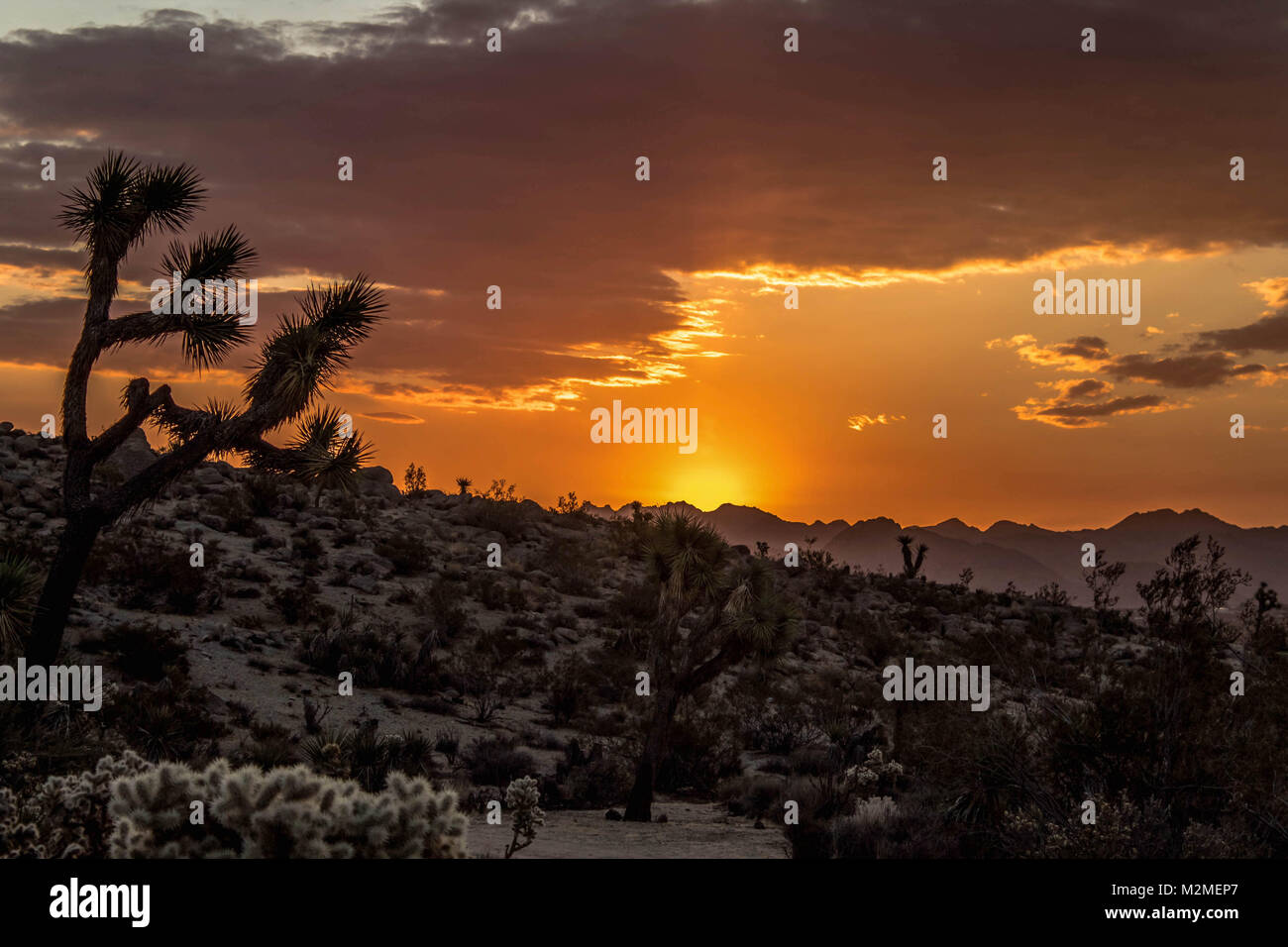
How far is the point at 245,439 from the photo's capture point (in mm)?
15773

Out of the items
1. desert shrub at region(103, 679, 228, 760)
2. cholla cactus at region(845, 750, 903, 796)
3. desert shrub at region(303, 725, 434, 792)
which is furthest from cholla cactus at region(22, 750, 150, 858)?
cholla cactus at region(845, 750, 903, 796)

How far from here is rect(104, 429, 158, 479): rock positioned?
39.1 metres

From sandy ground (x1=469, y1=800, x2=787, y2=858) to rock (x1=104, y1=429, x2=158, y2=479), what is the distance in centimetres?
2905

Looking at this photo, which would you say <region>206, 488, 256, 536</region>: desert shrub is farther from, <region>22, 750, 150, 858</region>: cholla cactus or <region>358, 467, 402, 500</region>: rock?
<region>22, 750, 150, 858</region>: cholla cactus

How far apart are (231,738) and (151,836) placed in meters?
12.3

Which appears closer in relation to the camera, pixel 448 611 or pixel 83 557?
pixel 83 557

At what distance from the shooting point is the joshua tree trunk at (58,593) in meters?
14.0

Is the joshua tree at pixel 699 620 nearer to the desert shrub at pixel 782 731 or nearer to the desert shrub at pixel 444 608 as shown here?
the desert shrub at pixel 782 731

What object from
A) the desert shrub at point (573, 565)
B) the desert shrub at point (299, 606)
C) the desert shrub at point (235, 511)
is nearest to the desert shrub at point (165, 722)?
the desert shrub at point (299, 606)

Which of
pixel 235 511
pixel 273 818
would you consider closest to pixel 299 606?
pixel 235 511

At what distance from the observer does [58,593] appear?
46.3 feet

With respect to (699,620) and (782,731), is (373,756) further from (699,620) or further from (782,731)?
(782,731)

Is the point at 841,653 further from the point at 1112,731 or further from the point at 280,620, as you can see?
the point at 1112,731
